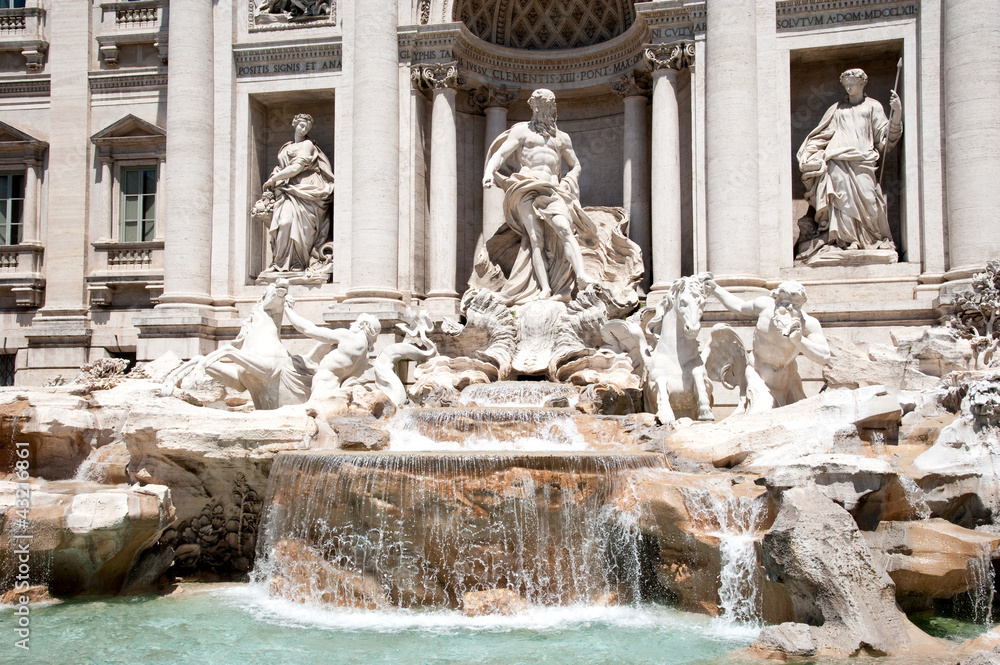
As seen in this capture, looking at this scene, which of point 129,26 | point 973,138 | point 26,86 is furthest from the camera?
point 26,86

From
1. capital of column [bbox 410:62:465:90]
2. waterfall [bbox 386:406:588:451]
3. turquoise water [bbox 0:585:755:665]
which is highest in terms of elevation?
capital of column [bbox 410:62:465:90]

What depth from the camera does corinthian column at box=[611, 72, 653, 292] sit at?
16.6 m

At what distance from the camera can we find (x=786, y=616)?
818 centimetres

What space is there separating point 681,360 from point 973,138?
6.03 metres

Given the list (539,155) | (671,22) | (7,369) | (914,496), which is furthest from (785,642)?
(7,369)

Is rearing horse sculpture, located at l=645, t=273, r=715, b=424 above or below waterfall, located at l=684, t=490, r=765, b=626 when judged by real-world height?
above

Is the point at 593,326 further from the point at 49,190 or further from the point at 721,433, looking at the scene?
the point at 49,190

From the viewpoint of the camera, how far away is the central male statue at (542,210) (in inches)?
604

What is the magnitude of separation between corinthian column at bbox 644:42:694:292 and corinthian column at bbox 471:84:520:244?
9.96 feet

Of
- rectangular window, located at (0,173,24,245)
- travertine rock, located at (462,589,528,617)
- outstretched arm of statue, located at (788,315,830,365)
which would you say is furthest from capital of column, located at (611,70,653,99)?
rectangular window, located at (0,173,24,245)

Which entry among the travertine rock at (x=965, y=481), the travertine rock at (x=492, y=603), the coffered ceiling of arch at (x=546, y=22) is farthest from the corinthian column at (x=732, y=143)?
the travertine rock at (x=492, y=603)

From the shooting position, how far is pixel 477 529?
923cm

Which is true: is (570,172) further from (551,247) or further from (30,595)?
(30,595)

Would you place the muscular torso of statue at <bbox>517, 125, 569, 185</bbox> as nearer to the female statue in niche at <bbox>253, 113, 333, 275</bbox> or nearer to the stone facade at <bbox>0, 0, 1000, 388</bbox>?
the stone facade at <bbox>0, 0, 1000, 388</bbox>
